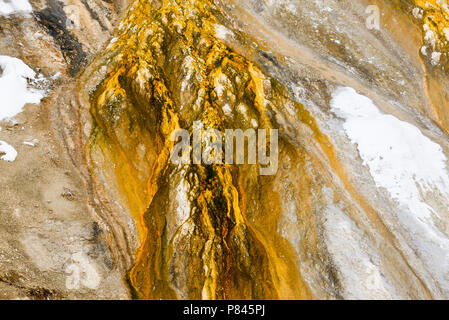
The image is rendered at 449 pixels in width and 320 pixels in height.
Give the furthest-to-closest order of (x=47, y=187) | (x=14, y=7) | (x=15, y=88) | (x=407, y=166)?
(x=14, y=7)
(x=15, y=88)
(x=407, y=166)
(x=47, y=187)

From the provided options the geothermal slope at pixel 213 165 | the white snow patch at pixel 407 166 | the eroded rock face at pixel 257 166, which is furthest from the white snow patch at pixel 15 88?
the white snow patch at pixel 407 166

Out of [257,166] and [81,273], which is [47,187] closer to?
[81,273]

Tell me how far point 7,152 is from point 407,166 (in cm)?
2800

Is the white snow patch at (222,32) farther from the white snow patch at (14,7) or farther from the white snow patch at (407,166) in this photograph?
the white snow patch at (14,7)

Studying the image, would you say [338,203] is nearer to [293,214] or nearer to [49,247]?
[293,214]

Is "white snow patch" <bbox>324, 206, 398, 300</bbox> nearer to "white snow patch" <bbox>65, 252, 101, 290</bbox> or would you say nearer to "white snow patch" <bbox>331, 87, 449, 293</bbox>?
"white snow patch" <bbox>331, 87, 449, 293</bbox>

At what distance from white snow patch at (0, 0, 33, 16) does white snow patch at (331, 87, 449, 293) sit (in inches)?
1138

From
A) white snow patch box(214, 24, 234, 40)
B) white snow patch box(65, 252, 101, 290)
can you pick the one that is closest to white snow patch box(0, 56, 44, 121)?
white snow patch box(65, 252, 101, 290)

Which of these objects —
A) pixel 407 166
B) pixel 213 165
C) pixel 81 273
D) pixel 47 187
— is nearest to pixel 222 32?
pixel 213 165

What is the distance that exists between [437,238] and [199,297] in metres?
15.4

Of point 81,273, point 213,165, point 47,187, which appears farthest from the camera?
point 213,165

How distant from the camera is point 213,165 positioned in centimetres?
1972

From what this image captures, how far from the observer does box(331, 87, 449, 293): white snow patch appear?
17516 millimetres

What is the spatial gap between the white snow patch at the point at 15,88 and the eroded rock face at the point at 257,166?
401 cm
